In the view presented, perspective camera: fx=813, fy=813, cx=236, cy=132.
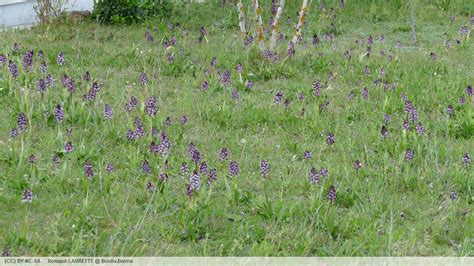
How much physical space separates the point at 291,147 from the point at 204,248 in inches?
69.3

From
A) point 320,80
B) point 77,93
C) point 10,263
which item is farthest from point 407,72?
point 10,263

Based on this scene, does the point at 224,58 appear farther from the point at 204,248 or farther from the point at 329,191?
the point at 204,248

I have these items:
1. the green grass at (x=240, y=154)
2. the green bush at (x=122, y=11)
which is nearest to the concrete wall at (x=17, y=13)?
the green bush at (x=122, y=11)

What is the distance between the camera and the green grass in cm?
410

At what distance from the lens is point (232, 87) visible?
6914 mm

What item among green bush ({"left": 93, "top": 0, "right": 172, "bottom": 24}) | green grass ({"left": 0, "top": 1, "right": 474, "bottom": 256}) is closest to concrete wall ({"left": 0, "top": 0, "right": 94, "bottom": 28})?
green bush ({"left": 93, "top": 0, "right": 172, "bottom": 24})

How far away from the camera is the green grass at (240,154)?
410cm

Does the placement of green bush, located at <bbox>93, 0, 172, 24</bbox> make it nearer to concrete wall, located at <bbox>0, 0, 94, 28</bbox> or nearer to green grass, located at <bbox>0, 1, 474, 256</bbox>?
concrete wall, located at <bbox>0, 0, 94, 28</bbox>

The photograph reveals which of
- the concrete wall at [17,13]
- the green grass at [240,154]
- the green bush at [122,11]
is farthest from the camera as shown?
the green bush at [122,11]

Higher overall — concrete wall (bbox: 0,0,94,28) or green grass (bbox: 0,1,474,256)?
concrete wall (bbox: 0,0,94,28)

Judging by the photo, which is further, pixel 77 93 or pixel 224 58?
pixel 224 58

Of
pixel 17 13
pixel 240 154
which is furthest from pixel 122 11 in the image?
pixel 240 154

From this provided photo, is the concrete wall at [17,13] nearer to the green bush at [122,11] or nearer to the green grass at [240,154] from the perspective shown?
the green bush at [122,11]

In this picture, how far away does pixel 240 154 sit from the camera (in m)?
5.38
